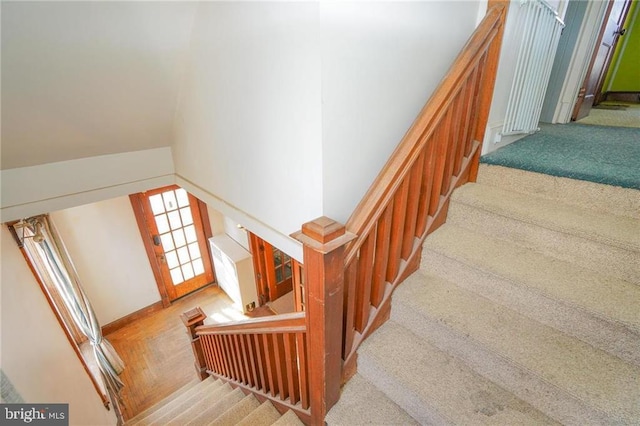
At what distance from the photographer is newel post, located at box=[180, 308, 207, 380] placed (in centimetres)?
277

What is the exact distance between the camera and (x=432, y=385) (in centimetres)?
118

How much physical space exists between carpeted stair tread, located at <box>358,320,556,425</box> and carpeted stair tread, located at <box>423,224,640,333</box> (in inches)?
17.8

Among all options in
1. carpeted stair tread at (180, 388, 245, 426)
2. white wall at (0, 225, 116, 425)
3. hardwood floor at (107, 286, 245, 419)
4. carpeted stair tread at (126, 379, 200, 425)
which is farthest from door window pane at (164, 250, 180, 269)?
carpeted stair tread at (180, 388, 245, 426)

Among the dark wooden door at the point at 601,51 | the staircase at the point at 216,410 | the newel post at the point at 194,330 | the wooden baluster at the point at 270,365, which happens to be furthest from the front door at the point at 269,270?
the dark wooden door at the point at 601,51

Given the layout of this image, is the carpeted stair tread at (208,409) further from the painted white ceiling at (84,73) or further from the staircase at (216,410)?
the painted white ceiling at (84,73)

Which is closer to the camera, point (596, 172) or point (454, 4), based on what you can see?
point (454, 4)

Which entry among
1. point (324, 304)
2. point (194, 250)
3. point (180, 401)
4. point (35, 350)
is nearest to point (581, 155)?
point (324, 304)

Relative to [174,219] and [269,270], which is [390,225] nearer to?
[269,270]

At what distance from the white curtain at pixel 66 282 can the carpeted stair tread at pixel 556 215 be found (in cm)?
335

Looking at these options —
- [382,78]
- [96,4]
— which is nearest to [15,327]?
[96,4]

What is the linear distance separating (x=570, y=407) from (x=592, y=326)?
1.08 feet

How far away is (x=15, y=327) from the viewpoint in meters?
1.72

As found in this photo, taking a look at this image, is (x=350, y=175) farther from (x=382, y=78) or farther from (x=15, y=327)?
(x=15, y=327)

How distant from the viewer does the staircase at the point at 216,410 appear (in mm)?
1677
